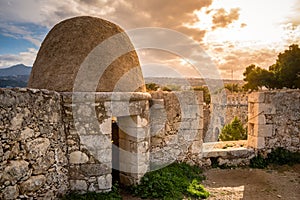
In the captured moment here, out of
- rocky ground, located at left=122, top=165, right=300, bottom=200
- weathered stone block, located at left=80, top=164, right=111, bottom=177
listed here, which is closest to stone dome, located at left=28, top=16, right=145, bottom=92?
weathered stone block, located at left=80, top=164, right=111, bottom=177

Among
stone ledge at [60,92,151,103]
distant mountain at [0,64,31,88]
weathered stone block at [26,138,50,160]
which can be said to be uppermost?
distant mountain at [0,64,31,88]

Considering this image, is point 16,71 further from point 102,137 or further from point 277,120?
point 277,120

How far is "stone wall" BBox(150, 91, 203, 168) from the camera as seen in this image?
20.9ft

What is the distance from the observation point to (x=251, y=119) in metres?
7.81

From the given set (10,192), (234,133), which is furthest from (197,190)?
(234,133)

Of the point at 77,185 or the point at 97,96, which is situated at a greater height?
the point at 97,96

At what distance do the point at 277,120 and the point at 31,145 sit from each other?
6.79 metres

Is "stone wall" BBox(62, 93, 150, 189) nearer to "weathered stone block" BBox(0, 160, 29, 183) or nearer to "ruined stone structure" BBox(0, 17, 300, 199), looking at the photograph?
"ruined stone structure" BBox(0, 17, 300, 199)

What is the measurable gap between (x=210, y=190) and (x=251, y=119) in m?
3.13

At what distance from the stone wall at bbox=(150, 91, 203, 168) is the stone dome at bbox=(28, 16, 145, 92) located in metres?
1.08

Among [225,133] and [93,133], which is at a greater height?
[93,133]

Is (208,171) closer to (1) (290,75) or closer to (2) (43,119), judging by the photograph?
(2) (43,119)

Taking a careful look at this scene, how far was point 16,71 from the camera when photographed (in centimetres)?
646

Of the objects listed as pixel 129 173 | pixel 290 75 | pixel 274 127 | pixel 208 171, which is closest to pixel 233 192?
pixel 208 171
